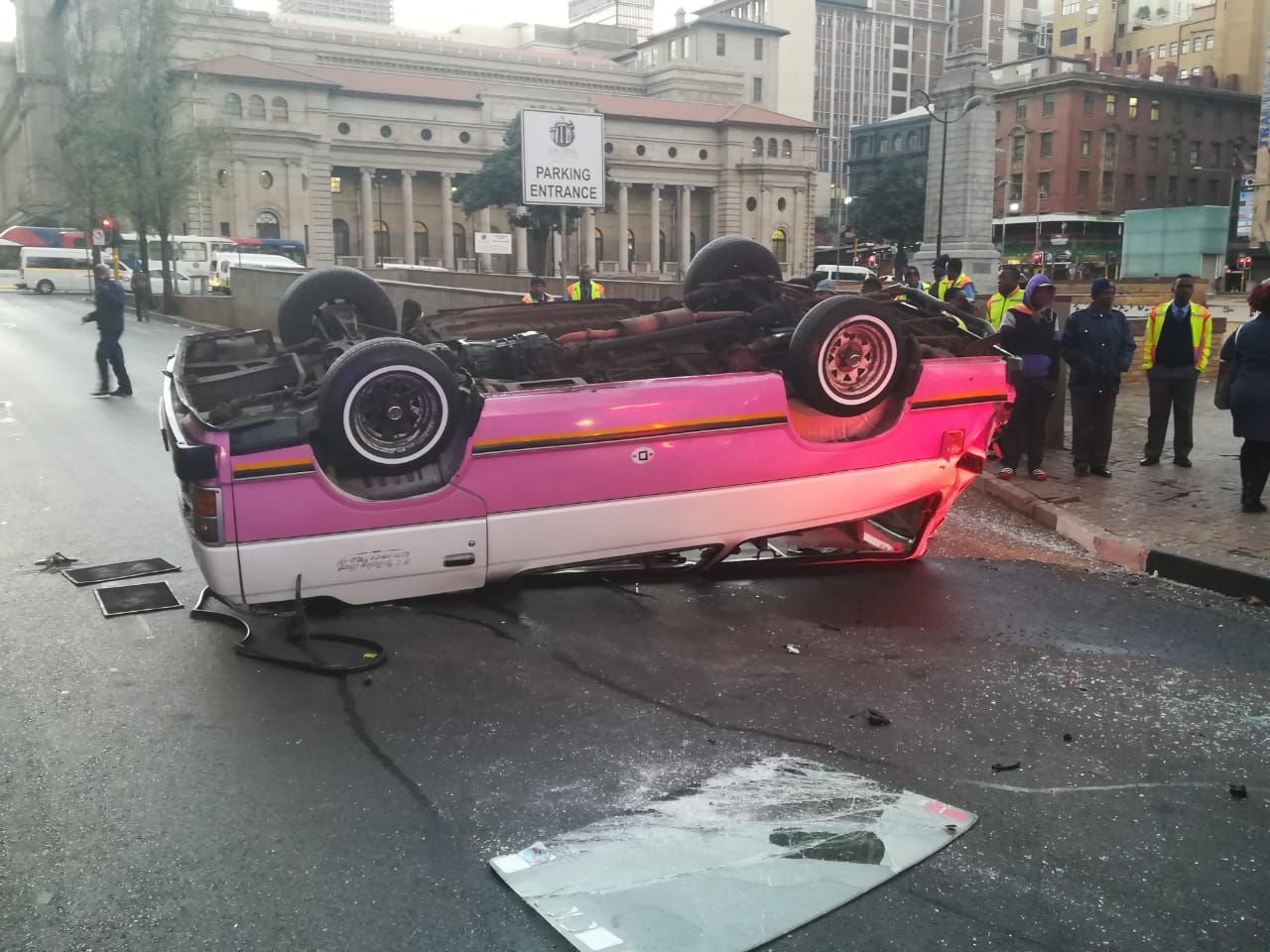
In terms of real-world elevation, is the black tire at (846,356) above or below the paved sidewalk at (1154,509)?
above

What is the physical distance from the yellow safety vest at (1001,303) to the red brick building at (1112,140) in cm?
7775

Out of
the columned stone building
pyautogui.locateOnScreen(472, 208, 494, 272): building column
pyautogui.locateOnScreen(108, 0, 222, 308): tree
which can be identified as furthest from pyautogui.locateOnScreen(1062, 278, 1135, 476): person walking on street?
pyautogui.locateOnScreen(472, 208, 494, 272): building column

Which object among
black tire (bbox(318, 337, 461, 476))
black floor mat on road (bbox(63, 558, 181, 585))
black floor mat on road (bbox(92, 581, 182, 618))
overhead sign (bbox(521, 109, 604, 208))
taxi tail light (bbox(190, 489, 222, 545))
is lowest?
black floor mat on road (bbox(92, 581, 182, 618))

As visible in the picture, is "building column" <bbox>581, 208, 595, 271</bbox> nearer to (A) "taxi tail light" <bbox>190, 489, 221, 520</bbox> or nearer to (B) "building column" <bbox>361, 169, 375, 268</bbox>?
(B) "building column" <bbox>361, 169, 375, 268</bbox>

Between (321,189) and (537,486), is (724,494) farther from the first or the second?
(321,189)

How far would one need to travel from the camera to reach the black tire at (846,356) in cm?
549

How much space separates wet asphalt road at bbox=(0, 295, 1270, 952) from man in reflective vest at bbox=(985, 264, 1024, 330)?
4.03m

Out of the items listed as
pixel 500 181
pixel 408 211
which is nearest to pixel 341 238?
pixel 408 211

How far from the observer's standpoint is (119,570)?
636cm

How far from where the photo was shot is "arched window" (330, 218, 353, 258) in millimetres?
81250

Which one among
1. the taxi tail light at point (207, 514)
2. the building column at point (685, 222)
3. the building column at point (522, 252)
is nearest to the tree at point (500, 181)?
the building column at point (522, 252)

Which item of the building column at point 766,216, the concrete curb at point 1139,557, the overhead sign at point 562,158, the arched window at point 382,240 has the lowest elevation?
the concrete curb at point 1139,557

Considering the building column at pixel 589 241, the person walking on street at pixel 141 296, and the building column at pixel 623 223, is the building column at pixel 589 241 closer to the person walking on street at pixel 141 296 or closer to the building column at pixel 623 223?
the building column at pixel 623 223

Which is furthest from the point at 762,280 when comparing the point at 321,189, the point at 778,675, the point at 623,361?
the point at 321,189
